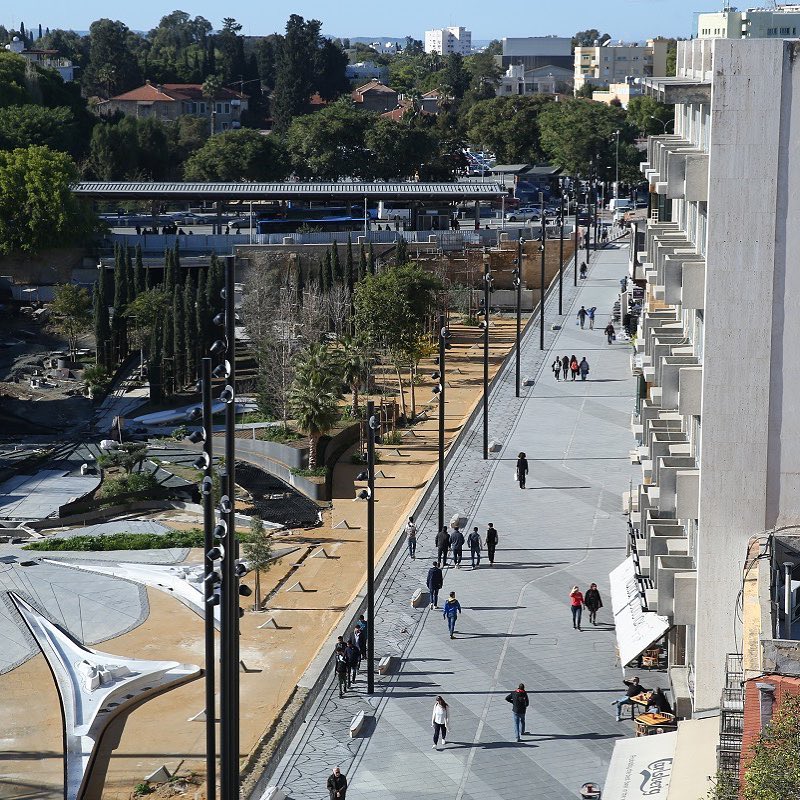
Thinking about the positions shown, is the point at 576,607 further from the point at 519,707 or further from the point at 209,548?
the point at 209,548

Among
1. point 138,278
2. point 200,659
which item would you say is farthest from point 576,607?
point 138,278

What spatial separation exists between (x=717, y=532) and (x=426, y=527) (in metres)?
15.3

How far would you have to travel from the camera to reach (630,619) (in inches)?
1085

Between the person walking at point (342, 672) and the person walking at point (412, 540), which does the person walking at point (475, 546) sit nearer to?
the person walking at point (412, 540)

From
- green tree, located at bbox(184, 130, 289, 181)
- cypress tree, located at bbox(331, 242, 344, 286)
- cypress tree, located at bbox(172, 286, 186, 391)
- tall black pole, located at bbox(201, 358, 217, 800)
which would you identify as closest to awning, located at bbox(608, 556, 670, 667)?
tall black pole, located at bbox(201, 358, 217, 800)

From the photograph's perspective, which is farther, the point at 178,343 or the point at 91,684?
the point at 178,343

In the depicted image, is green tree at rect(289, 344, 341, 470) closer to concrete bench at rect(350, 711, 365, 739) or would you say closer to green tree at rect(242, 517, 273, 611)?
green tree at rect(242, 517, 273, 611)

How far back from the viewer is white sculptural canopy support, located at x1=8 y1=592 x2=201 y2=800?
82.1 ft

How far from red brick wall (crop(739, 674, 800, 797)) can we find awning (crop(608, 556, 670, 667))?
863 cm

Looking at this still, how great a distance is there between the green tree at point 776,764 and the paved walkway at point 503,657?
761cm

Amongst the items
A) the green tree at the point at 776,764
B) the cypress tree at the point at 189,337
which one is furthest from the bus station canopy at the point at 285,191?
the green tree at the point at 776,764

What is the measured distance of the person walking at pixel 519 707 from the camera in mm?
23562

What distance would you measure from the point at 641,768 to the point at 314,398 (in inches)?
1007

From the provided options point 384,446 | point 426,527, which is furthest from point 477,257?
point 426,527
